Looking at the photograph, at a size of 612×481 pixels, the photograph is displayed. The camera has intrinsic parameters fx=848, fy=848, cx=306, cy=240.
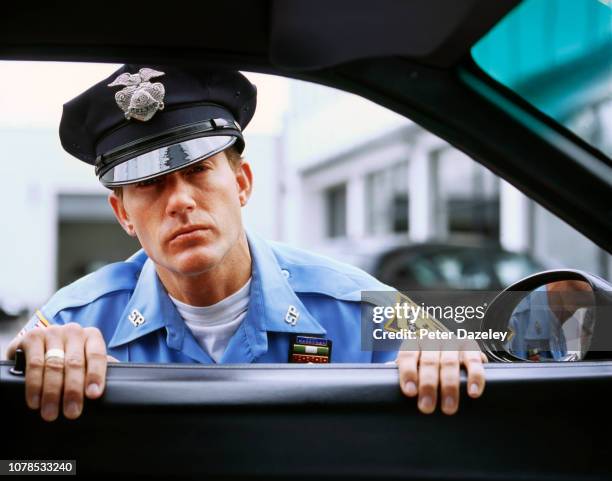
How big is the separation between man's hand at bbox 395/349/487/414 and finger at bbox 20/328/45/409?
1.58 ft

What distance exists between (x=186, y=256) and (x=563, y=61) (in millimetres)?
771

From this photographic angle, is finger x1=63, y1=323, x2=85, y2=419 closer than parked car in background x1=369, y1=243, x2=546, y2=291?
Yes

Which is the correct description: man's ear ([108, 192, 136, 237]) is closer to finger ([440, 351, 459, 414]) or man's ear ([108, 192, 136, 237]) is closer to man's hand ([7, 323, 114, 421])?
man's hand ([7, 323, 114, 421])

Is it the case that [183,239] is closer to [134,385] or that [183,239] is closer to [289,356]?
[289,356]

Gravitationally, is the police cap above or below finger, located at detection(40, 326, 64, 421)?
above

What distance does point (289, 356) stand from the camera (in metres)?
1.59

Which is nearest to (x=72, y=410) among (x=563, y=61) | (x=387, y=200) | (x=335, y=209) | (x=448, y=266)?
(x=563, y=61)

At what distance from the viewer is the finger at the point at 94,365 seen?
1.12m

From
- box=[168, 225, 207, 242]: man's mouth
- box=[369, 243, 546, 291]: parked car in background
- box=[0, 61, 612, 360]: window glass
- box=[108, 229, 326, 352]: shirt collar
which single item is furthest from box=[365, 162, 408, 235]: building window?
box=[168, 225, 207, 242]: man's mouth

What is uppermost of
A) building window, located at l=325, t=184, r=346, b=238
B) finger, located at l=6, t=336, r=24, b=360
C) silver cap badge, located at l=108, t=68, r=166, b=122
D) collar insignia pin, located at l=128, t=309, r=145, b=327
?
building window, located at l=325, t=184, r=346, b=238

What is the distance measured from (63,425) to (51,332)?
13 cm

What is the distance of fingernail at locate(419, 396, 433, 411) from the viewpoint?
45.2 inches

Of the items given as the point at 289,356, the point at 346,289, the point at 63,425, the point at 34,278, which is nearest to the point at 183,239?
the point at 289,356

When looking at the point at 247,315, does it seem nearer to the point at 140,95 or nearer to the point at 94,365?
the point at 140,95
